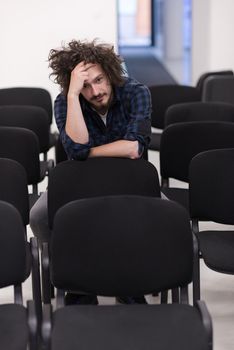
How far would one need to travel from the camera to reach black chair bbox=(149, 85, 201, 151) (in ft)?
19.2

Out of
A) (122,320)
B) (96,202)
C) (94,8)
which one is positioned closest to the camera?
(122,320)

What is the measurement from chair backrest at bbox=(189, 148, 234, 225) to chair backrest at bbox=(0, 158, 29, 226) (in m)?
0.82

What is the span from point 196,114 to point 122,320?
2.55 metres

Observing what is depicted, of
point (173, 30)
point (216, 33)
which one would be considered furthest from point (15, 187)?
point (173, 30)

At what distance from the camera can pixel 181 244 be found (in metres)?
2.96

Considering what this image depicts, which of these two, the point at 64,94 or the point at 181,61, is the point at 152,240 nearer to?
the point at 64,94

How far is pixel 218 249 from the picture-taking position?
11.6 ft

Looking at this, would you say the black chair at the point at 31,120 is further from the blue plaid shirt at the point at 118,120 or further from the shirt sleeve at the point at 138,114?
the shirt sleeve at the point at 138,114

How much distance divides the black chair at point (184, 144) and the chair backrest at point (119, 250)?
1.35 m

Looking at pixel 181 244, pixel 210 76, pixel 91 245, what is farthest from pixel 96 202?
pixel 210 76

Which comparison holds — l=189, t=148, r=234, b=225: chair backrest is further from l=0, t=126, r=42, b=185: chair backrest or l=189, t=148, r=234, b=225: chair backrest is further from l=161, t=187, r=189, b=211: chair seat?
l=0, t=126, r=42, b=185: chair backrest

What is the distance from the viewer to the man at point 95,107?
362 cm

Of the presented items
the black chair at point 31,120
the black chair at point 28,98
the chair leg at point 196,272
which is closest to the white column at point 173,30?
the black chair at point 28,98

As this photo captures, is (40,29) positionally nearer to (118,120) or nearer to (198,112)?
(198,112)
